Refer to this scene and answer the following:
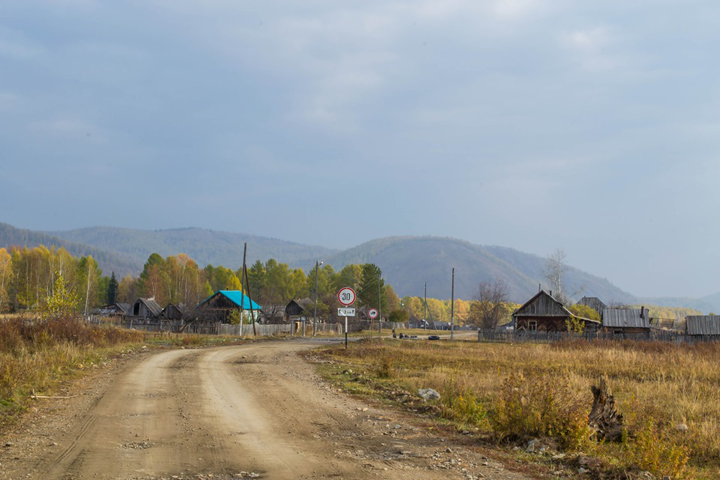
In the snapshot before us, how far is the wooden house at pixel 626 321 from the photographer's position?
221 ft

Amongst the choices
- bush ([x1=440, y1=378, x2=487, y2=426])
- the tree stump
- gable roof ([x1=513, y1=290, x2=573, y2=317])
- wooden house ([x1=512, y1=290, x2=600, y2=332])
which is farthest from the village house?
the tree stump

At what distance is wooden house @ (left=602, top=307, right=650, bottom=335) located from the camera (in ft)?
221

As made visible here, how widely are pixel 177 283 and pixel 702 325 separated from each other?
110 metres

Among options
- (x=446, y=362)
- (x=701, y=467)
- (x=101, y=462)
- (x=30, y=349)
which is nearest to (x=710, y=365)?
(x=446, y=362)

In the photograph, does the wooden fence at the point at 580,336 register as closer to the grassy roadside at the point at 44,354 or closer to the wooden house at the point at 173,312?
the grassy roadside at the point at 44,354

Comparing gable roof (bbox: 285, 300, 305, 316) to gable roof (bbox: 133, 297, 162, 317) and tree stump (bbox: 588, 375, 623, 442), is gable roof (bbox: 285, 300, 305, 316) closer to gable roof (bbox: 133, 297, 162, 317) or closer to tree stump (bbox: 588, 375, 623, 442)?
gable roof (bbox: 133, 297, 162, 317)

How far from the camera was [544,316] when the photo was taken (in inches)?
2709

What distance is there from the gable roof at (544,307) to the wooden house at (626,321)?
17.6 ft

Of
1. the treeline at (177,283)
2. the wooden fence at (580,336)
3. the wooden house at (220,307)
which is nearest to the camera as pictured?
the wooden fence at (580,336)

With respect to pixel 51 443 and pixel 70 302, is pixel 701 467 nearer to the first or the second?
pixel 51 443

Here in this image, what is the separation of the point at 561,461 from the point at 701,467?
2.83 meters

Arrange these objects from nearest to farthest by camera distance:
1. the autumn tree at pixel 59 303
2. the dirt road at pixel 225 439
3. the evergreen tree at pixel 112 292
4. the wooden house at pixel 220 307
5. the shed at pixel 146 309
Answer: the dirt road at pixel 225 439, the autumn tree at pixel 59 303, the wooden house at pixel 220 307, the shed at pixel 146 309, the evergreen tree at pixel 112 292

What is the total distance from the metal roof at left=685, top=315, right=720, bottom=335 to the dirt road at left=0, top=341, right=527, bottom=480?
56.9m

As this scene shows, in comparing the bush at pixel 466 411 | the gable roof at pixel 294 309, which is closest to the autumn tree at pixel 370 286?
the gable roof at pixel 294 309
